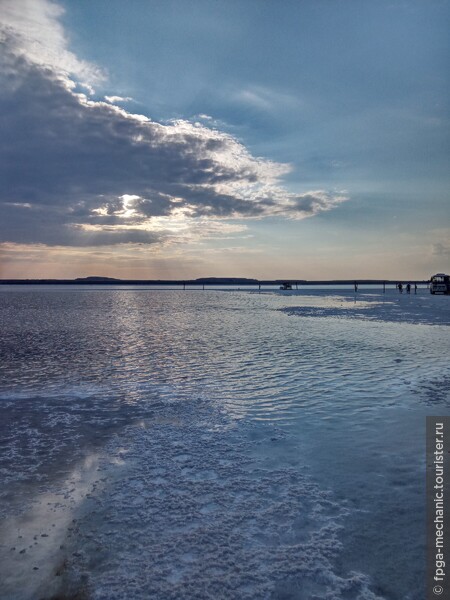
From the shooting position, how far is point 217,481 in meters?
6.52

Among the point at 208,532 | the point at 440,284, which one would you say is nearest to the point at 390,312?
the point at 208,532

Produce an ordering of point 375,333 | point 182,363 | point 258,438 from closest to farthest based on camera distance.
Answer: point 258,438, point 182,363, point 375,333

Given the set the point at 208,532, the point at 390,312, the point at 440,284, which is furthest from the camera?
the point at 440,284

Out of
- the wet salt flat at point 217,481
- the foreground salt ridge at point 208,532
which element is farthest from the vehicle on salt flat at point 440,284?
the foreground salt ridge at point 208,532

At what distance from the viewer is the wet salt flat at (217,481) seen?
4.41m

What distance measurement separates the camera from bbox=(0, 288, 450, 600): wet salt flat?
441 centimetres

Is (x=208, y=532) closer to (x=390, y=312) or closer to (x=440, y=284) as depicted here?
(x=390, y=312)

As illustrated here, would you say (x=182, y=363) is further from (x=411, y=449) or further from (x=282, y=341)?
(x=411, y=449)

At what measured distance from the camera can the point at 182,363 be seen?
645 inches

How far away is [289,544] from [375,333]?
69.6ft

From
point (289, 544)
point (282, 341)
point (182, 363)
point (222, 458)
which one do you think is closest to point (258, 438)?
point (222, 458)

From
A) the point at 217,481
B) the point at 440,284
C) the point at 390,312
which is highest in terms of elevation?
the point at 440,284

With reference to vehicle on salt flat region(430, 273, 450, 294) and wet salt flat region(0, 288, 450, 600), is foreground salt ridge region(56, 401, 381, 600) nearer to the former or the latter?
wet salt flat region(0, 288, 450, 600)

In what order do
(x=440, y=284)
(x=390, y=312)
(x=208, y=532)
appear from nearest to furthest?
(x=208, y=532) → (x=390, y=312) → (x=440, y=284)
